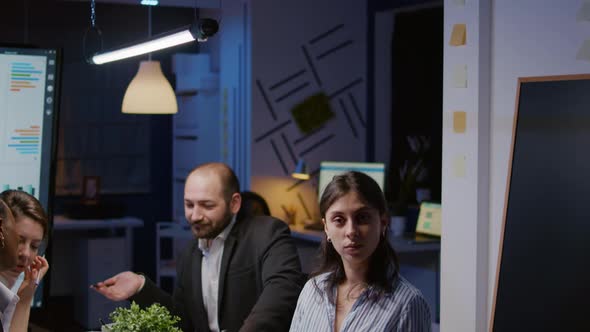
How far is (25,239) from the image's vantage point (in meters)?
3.03

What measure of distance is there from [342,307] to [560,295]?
71 centimetres

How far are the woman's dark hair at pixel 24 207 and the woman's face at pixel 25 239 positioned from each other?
2cm

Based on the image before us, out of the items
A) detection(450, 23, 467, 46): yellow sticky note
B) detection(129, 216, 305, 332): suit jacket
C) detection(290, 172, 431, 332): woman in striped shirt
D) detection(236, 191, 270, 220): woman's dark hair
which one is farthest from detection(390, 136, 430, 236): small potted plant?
detection(290, 172, 431, 332): woman in striped shirt

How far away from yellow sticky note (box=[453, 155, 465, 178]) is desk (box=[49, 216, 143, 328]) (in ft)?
15.1

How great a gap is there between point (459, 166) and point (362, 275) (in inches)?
31.7

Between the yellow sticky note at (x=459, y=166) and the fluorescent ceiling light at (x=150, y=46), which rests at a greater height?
the fluorescent ceiling light at (x=150, y=46)

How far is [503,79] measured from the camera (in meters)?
3.20

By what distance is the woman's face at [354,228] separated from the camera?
264cm

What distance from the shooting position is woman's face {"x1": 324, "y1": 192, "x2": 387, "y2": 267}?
264 cm

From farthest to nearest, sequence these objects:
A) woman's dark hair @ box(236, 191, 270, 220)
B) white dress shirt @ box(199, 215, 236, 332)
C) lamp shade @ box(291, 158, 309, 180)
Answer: lamp shade @ box(291, 158, 309, 180) < woman's dark hair @ box(236, 191, 270, 220) < white dress shirt @ box(199, 215, 236, 332)

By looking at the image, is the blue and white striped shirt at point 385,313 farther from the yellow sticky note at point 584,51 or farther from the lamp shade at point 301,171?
the lamp shade at point 301,171

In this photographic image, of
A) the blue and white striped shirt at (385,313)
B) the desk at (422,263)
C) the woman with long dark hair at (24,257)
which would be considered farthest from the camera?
the desk at (422,263)

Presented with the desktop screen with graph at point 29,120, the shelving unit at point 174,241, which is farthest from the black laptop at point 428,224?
the desktop screen with graph at point 29,120

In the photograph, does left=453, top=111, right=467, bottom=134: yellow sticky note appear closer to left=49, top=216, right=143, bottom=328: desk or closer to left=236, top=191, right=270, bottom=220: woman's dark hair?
left=236, top=191, right=270, bottom=220: woman's dark hair
